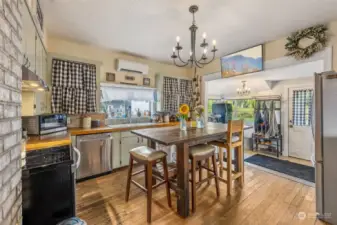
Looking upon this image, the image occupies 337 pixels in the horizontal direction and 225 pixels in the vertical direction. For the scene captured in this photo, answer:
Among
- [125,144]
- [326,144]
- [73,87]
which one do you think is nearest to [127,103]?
[125,144]

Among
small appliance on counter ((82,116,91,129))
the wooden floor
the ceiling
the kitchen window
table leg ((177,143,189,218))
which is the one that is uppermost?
the ceiling

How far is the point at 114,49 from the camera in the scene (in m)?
3.53

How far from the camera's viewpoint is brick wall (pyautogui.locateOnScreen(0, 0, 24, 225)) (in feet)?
2.66

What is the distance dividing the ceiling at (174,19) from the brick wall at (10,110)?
1.37 meters

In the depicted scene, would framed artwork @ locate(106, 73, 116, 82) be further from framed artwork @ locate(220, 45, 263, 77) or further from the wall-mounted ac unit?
framed artwork @ locate(220, 45, 263, 77)

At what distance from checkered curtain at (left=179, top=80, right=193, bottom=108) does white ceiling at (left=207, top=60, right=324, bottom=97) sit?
0.66 meters

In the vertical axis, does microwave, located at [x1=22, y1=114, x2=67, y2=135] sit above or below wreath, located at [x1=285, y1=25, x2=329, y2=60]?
below

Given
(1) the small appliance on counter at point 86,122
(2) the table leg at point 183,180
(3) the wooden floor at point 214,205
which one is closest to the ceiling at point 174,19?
(1) the small appliance on counter at point 86,122

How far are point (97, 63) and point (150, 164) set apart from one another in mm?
2483

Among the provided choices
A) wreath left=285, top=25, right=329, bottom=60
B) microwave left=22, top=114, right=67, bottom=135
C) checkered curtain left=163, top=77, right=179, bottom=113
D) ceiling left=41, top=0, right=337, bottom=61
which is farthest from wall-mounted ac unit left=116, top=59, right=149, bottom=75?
wreath left=285, top=25, right=329, bottom=60

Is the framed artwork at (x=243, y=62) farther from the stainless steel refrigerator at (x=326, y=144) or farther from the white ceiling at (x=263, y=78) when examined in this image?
the stainless steel refrigerator at (x=326, y=144)

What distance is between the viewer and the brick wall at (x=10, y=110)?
0.81 meters

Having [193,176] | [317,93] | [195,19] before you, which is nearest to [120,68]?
[195,19]

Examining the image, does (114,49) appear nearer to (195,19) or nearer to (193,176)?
(195,19)
